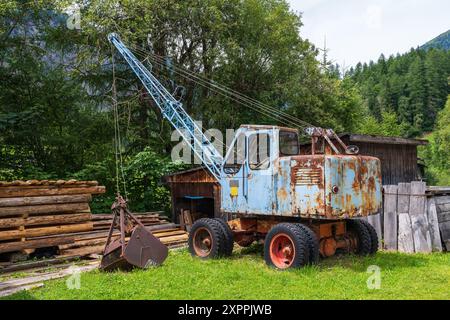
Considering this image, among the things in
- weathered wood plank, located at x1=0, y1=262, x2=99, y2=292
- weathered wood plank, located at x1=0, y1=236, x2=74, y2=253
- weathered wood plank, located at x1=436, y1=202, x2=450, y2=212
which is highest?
weathered wood plank, located at x1=436, y1=202, x2=450, y2=212

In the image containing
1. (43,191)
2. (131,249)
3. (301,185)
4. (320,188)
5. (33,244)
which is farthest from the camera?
(43,191)

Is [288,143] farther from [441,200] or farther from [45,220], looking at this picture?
[45,220]

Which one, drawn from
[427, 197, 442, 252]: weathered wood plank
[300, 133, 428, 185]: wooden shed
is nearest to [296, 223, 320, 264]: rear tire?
[427, 197, 442, 252]: weathered wood plank

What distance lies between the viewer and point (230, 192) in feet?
35.4

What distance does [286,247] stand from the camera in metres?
9.23

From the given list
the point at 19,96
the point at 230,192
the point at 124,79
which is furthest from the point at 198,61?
the point at 230,192

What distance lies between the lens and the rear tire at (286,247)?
8727mm

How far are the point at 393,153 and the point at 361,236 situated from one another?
34.3 ft

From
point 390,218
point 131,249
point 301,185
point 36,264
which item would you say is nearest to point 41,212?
point 36,264

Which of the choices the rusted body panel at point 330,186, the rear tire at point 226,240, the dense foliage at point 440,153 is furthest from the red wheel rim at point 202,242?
the dense foliage at point 440,153

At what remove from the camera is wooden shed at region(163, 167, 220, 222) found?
16.3 metres

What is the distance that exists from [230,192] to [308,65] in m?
17.5

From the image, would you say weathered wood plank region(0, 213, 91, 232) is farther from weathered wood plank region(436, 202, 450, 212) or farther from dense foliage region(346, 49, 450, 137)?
dense foliage region(346, 49, 450, 137)

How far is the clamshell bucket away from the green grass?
0.24 metres
